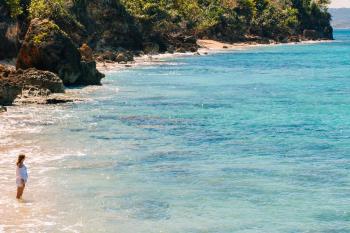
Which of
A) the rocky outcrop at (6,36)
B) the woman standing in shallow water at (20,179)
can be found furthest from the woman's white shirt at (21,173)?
the rocky outcrop at (6,36)

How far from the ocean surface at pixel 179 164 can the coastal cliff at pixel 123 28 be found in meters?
4.33

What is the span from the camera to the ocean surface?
19.5m

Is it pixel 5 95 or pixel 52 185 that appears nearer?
pixel 52 185

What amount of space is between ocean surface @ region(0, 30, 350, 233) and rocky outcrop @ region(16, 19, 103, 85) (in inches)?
105

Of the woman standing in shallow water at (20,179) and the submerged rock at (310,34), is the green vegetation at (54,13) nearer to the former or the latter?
the woman standing in shallow water at (20,179)

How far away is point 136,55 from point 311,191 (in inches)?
3098

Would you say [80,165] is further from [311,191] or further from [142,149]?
[311,191]

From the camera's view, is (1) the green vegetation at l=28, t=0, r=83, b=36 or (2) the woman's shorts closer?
(2) the woman's shorts

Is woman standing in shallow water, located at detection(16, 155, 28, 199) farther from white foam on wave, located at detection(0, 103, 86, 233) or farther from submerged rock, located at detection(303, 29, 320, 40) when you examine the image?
submerged rock, located at detection(303, 29, 320, 40)

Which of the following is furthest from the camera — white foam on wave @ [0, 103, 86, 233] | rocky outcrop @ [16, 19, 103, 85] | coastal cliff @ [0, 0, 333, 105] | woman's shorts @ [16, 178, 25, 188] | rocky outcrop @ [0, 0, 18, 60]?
rocky outcrop @ [0, 0, 18, 60]

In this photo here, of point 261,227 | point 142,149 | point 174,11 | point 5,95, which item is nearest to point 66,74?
point 5,95

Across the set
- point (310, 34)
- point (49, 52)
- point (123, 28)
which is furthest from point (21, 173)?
point (310, 34)

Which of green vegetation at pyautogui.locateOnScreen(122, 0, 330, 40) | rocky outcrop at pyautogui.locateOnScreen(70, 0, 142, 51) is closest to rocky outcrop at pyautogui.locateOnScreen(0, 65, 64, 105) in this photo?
rocky outcrop at pyautogui.locateOnScreen(70, 0, 142, 51)

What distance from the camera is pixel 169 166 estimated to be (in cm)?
2627
